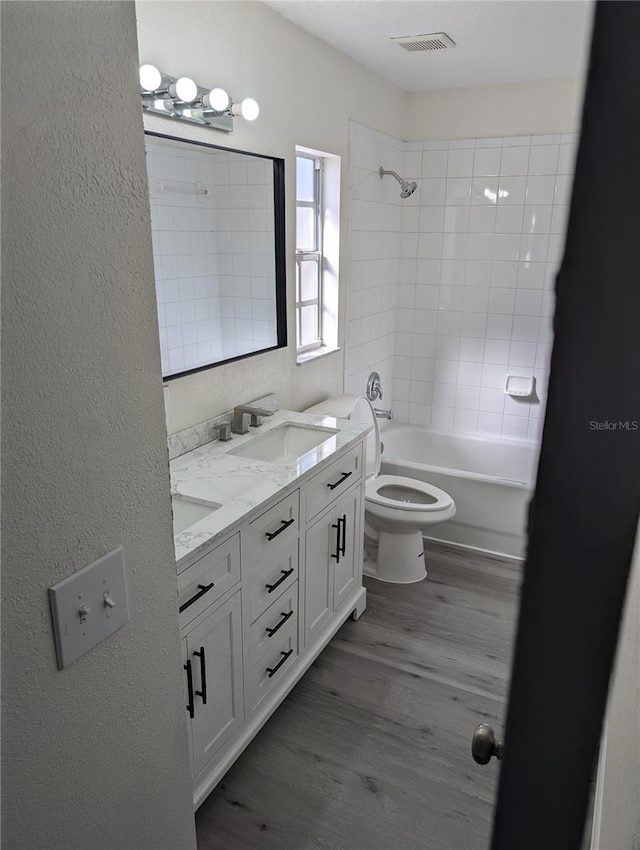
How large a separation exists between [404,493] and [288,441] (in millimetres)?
1060

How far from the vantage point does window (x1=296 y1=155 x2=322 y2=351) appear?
9.66ft

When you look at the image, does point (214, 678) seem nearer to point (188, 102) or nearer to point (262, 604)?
point (262, 604)

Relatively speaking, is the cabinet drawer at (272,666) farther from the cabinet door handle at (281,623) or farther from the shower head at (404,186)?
the shower head at (404,186)

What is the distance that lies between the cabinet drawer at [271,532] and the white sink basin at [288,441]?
41 centimetres

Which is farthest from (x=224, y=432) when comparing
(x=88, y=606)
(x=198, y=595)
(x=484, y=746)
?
(x=484, y=746)

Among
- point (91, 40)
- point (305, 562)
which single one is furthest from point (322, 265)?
point (91, 40)

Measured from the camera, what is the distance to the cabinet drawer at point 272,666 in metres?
2.02

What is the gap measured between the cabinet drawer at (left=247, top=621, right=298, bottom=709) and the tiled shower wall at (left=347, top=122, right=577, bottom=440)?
5.84 feet

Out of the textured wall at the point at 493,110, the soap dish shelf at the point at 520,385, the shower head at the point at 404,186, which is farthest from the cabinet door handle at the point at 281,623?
the textured wall at the point at 493,110

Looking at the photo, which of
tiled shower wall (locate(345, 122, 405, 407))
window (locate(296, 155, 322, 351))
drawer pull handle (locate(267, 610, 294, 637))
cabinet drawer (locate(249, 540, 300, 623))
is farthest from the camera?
tiled shower wall (locate(345, 122, 405, 407))

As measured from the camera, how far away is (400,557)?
3.11 m

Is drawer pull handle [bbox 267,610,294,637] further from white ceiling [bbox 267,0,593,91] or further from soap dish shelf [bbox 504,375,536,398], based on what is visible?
soap dish shelf [bbox 504,375,536,398]

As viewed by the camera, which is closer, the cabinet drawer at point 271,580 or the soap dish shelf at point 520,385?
the cabinet drawer at point 271,580

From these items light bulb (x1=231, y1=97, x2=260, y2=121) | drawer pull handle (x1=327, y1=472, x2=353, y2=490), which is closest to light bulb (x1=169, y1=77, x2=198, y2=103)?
light bulb (x1=231, y1=97, x2=260, y2=121)
